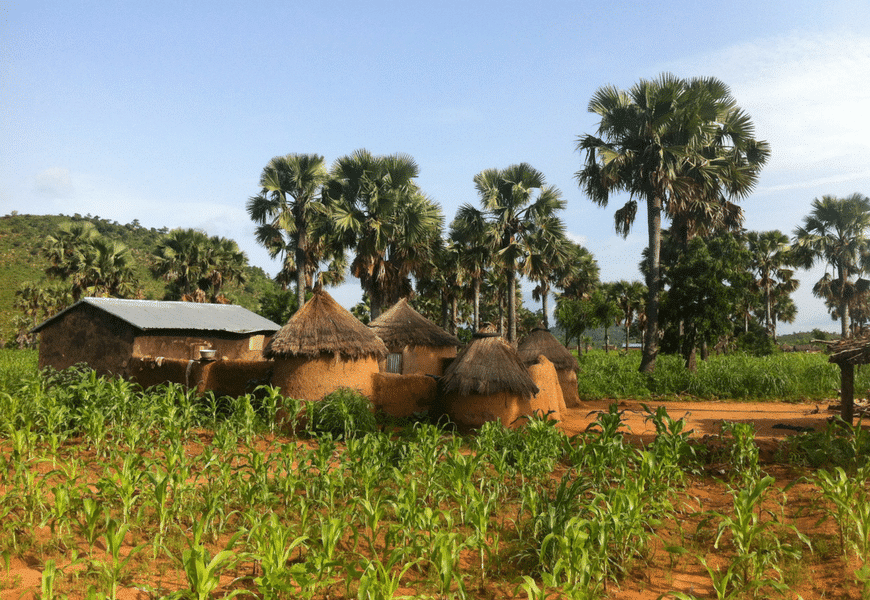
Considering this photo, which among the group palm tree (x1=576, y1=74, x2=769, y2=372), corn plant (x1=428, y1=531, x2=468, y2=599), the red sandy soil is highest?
palm tree (x1=576, y1=74, x2=769, y2=372)

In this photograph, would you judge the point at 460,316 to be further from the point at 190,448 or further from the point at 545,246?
the point at 190,448

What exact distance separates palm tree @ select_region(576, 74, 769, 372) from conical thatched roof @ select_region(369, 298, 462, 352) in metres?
8.03

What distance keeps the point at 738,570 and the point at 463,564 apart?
2357 mm

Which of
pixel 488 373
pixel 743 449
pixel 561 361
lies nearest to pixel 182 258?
pixel 561 361

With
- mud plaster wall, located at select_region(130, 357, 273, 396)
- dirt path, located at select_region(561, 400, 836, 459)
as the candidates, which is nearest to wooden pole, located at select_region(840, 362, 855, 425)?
dirt path, located at select_region(561, 400, 836, 459)

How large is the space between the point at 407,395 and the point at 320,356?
2.11 meters

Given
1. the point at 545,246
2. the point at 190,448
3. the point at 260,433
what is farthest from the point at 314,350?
the point at 545,246

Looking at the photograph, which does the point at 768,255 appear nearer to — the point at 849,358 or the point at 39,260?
the point at 849,358

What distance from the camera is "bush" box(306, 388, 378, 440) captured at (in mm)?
10231

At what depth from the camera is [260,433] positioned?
998 centimetres

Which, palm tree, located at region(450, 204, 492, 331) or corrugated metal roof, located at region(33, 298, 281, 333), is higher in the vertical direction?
palm tree, located at region(450, 204, 492, 331)

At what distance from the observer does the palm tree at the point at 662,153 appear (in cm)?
1959

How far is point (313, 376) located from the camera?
11664mm

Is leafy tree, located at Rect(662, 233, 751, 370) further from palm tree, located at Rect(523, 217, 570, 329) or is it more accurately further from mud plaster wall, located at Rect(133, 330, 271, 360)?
mud plaster wall, located at Rect(133, 330, 271, 360)
